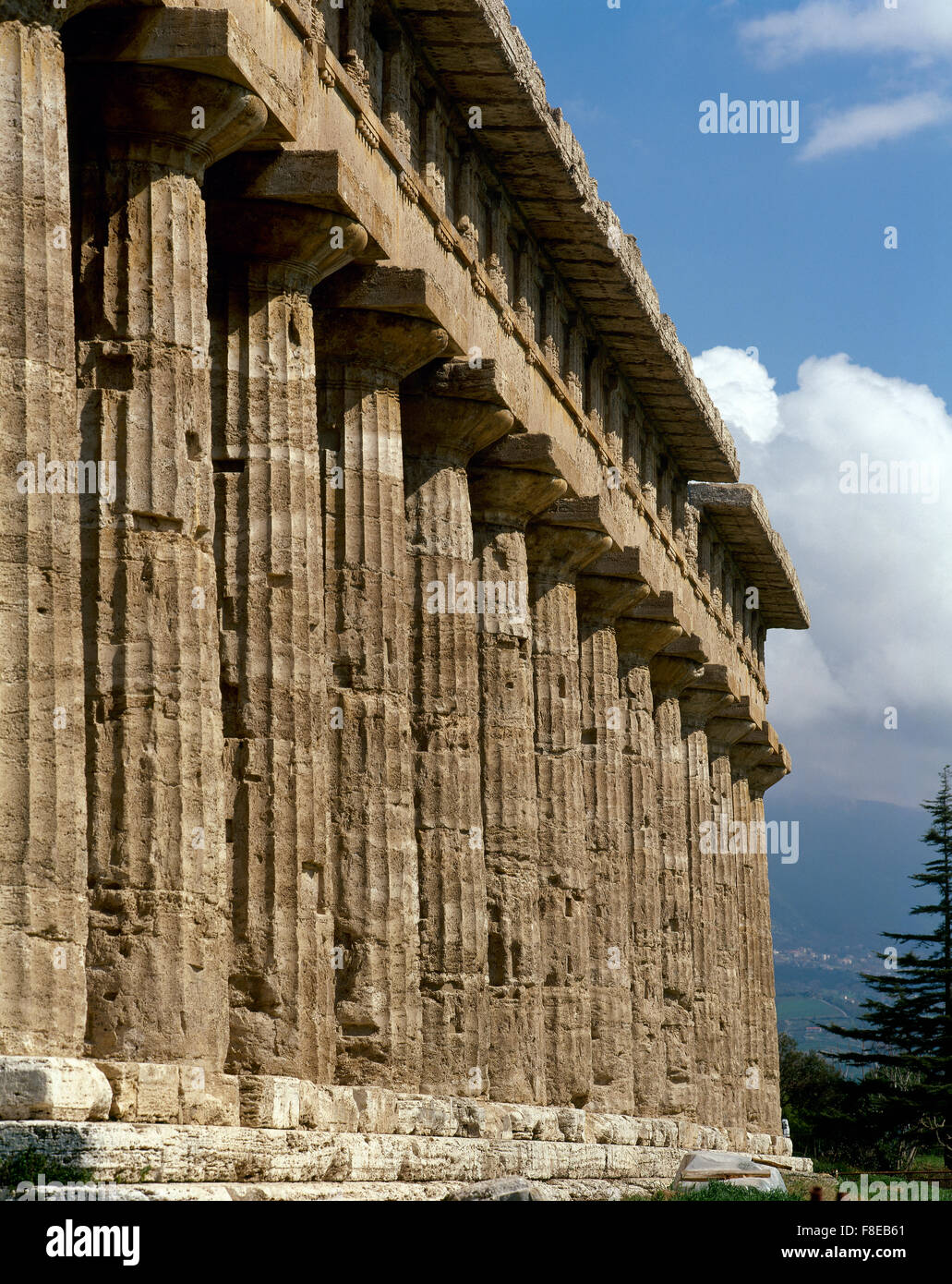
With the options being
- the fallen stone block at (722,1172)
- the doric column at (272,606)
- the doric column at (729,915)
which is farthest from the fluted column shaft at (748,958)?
the doric column at (272,606)

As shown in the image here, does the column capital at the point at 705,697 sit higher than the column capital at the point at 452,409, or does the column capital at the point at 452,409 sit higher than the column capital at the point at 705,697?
the column capital at the point at 452,409

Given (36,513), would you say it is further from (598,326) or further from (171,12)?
(598,326)

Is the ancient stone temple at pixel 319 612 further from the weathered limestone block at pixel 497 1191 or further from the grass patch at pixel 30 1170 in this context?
the weathered limestone block at pixel 497 1191

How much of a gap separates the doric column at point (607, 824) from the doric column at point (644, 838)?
114 cm

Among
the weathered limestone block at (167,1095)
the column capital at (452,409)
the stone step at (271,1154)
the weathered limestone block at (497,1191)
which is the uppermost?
the column capital at (452,409)

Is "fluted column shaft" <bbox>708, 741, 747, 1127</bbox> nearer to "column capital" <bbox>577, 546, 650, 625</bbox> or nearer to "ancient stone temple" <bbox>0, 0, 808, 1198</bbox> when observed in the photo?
"ancient stone temple" <bbox>0, 0, 808, 1198</bbox>

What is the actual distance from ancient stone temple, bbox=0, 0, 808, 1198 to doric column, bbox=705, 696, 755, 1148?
6.64 m

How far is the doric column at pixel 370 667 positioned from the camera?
79.2 ft

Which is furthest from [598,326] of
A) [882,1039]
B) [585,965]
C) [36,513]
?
[882,1039]

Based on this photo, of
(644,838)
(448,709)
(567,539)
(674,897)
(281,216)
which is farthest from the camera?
(674,897)

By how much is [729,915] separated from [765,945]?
750 cm

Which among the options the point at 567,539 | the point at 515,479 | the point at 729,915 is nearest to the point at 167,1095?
the point at 515,479

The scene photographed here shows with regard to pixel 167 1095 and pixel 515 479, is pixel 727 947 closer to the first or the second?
pixel 515 479

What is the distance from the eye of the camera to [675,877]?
4359 cm
